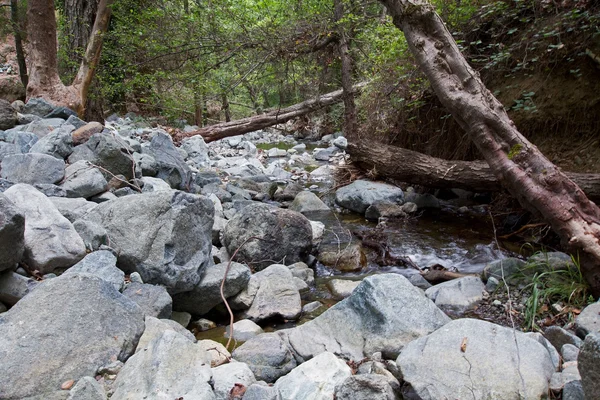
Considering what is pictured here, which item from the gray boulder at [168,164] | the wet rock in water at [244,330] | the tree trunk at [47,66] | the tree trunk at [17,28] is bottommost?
the wet rock in water at [244,330]

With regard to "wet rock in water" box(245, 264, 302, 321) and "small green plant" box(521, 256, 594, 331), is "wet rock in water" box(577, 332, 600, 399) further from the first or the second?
"wet rock in water" box(245, 264, 302, 321)

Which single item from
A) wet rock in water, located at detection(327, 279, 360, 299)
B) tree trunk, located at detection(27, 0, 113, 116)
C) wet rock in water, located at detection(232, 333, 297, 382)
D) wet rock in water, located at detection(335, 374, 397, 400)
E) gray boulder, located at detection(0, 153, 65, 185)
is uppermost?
tree trunk, located at detection(27, 0, 113, 116)

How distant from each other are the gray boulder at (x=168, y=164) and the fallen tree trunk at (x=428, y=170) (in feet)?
8.85

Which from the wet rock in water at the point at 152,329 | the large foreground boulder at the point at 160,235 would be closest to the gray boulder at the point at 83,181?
the large foreground boulder at the point at 160,235

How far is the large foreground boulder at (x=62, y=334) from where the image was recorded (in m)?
2.03

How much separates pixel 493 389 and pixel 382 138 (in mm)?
5891

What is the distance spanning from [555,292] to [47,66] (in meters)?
6.80

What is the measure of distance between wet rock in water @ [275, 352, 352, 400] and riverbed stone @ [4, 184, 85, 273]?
5.11 ft

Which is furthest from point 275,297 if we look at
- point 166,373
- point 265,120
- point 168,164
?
point 265,120

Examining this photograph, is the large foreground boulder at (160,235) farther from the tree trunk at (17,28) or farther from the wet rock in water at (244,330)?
the tree trunk at (17,28)

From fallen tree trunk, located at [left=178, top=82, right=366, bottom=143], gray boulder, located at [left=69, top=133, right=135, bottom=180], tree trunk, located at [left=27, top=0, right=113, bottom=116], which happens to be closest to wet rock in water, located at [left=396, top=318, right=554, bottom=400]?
gray boulder, located at [left=69, top=133, right=135, bottom=180]

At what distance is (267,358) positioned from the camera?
252cm

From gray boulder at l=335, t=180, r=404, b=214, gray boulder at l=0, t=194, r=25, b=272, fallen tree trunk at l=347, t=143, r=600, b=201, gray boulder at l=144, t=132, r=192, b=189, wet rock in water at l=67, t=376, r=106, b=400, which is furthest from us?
gray boulder at l=335, t=180, r=404, b=214

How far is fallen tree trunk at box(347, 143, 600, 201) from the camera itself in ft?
17.4
